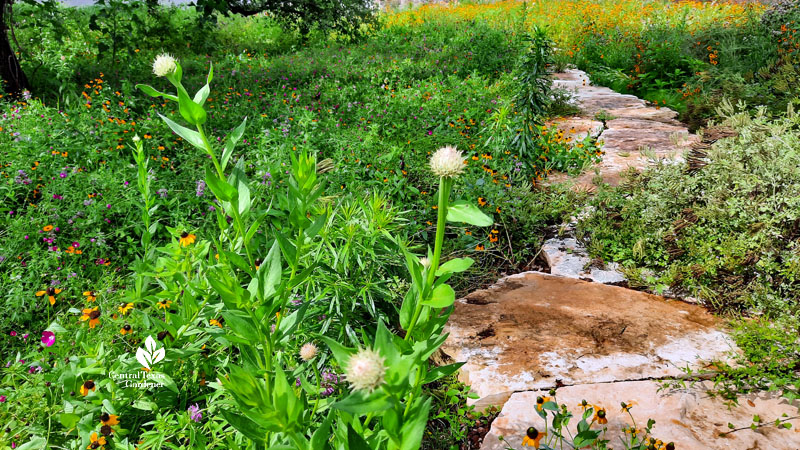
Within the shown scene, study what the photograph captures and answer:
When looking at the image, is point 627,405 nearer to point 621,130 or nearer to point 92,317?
point 92,317

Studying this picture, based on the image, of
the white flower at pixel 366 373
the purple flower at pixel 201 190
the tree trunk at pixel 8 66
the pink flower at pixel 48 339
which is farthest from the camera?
the tree trunk at pixel 8 66

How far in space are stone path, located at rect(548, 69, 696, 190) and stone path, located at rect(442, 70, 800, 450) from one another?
1401 millimetres

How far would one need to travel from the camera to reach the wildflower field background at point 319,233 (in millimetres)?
957

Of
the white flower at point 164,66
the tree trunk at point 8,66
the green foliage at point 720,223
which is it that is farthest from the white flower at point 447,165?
the tree trunk at point 8,66

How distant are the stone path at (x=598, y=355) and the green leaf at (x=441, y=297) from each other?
3.88 feet

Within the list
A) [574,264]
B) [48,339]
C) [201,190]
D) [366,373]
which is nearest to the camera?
[366,373]

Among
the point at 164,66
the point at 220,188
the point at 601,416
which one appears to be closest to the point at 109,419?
the point at 220,188

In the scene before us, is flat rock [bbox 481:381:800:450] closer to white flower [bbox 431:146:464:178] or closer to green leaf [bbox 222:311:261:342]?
green leaf [bbox 222:311:261:342]

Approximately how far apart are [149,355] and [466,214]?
1.47 metres

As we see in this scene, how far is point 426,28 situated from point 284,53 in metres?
3.21

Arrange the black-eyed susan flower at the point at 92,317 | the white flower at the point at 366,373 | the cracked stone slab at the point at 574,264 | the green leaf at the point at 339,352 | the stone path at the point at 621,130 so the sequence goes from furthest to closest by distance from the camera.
Answer: the stone path at the point at 621,130 → the cracked stone slab at the point at 574,264 → the black-eyed susan flower at the point at 92,317 → the green leaf at the point at 339,352 → the white flower at the point at 366,373

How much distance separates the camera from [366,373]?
2.01 feet

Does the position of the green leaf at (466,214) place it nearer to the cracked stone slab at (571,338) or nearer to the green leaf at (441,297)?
the green leaf at (441,297)

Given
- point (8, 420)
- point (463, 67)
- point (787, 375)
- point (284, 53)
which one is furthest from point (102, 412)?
point (284, 53)
